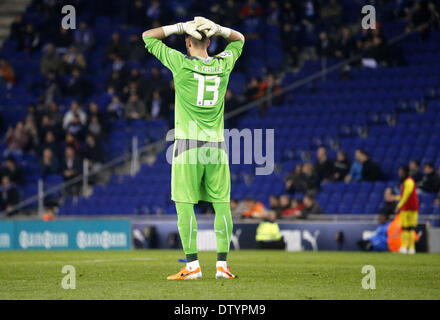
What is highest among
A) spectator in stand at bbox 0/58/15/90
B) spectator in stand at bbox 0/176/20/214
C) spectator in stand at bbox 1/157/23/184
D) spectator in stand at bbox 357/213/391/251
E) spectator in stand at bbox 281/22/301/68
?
spectator in stand at bbox 281/22/301/68

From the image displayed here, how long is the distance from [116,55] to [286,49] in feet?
16.5

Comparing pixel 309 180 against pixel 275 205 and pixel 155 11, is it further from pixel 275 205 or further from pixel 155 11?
pixel 155 11

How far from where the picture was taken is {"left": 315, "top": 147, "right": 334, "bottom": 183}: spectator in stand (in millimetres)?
19406

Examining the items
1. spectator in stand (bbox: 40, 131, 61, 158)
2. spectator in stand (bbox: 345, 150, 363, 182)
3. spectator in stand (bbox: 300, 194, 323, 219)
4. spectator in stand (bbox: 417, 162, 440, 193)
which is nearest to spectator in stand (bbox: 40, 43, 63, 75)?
spectator in stand (bbox: 40, 131, 61, 158)

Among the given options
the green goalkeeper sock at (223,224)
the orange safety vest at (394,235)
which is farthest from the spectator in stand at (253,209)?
the green goalkeeper sock at (223,224)

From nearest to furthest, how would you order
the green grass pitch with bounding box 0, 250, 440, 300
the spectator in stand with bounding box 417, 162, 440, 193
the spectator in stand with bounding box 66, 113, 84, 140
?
the green grass pitch with bounding box 0, 250, 440, 300
the spectator in stand with bounding box 417, 162, 440, 193
the spectator in stand with bounding box 66, 113, 84, 140

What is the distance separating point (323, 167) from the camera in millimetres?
19469

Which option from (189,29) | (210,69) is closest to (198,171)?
(210,69)

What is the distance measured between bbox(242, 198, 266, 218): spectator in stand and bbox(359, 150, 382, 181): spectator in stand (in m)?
2.35

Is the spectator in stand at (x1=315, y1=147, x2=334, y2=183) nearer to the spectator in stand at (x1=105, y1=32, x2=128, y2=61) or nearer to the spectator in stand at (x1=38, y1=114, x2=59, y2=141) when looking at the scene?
the spectator in stand at (x1=38, y1=114, x2=59, y2=141)

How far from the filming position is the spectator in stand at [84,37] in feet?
85.3

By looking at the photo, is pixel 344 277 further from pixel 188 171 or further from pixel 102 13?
pixel 102 13

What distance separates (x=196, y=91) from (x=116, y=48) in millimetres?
16401
